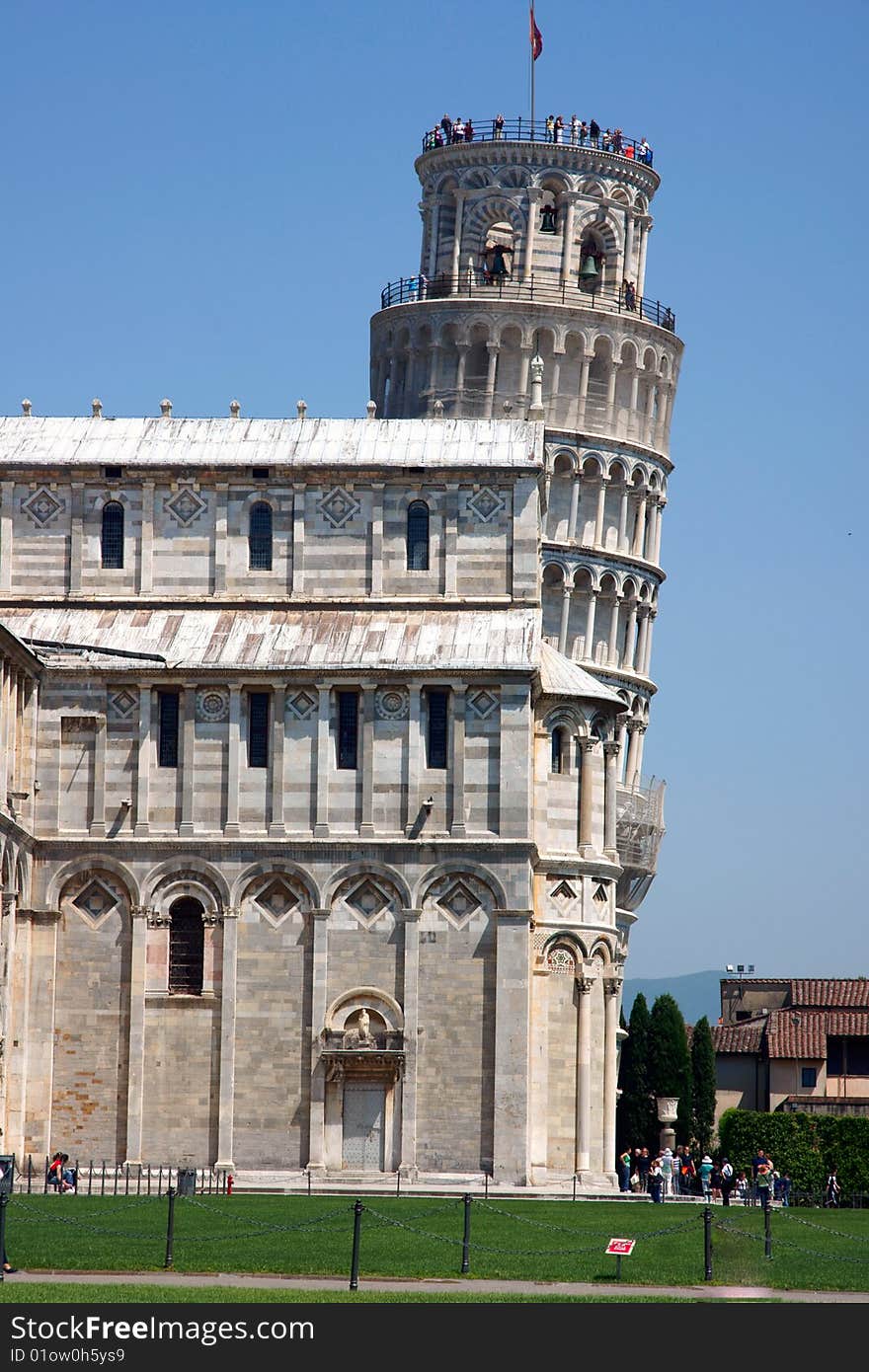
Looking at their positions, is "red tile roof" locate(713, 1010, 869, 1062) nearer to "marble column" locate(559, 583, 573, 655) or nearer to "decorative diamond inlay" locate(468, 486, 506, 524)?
"marble column" locate(559, 583, 573, 655)

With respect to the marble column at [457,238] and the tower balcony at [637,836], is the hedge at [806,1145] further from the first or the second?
the marble column at [457,238]

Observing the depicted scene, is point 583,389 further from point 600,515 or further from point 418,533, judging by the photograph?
point 418,533

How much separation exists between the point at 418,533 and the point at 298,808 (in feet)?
30.4

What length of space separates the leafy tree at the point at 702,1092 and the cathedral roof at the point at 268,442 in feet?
141

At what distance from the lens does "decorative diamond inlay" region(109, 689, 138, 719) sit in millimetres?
74312

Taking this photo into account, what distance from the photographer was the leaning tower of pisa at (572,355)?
108875mm

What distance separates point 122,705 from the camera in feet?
244

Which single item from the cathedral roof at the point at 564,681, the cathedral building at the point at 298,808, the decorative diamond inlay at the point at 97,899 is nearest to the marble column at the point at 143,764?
the cathedral building at the point at 298,808

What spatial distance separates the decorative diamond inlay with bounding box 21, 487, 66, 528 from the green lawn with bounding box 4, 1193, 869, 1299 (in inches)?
904

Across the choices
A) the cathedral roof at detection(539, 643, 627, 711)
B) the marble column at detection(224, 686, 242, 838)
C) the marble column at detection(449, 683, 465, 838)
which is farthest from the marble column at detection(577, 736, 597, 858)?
the marble column at detection(224, 686, 242, 838)

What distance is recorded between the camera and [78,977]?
7325 cm

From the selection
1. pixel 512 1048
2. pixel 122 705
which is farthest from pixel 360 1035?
pixel 122 705
